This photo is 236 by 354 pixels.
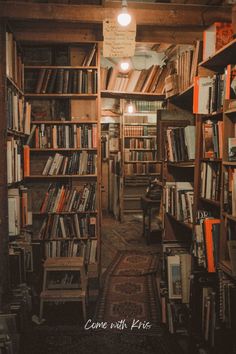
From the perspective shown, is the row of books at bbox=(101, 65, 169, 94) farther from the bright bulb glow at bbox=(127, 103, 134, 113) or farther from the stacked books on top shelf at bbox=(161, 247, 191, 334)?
the stacked books on top shelf at bbox=(161, 247, 191, 334)

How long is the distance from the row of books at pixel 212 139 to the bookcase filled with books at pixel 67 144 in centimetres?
161

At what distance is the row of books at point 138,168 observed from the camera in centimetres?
748

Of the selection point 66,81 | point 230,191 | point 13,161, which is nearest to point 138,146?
point 66,81

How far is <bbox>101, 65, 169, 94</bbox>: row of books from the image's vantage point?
203 inches

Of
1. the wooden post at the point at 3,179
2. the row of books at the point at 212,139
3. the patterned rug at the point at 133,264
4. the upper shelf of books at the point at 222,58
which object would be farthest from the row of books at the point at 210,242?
the patterned rug at the point at 133,264

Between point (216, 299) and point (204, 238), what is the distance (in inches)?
15.1

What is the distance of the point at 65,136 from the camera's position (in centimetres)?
391

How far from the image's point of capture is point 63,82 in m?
3.86

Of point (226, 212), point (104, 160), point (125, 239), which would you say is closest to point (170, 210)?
point (226, 212)

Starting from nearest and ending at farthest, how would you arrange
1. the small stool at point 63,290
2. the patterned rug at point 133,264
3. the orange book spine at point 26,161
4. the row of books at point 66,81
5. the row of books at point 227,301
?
the row of books at point 227,301
the small stool at point 63,290
the orange book spine at point 26,161
the row of books at point 66,81
the patterned rug at point 133,264

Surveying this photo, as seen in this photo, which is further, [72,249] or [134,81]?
[134,81]

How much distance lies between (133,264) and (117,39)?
2791 mm

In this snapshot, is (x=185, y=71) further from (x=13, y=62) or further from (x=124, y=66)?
(x=124, y=66)

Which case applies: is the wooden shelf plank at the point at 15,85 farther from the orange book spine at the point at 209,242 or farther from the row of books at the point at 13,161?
the orange book spine at the point at 209,242
